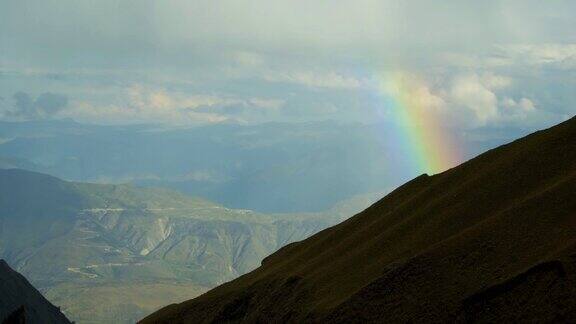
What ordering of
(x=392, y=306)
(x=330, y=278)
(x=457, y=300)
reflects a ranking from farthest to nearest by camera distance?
(x=330, y=278) < (x=392, y=306) < (x=457, y=300)

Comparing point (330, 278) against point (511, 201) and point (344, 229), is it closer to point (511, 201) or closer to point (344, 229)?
point (511, 201)

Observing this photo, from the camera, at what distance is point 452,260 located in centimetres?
9394

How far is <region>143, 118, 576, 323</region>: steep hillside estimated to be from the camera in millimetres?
79688

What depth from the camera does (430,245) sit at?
349 ft

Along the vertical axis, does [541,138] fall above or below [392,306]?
above

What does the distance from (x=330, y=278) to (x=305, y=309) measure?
11541mm

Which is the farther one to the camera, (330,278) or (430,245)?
(330,278)

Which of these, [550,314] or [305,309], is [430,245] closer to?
[305,309]

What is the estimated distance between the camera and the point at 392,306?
90.8 meters

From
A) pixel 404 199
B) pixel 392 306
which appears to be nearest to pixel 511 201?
pixel 392 306

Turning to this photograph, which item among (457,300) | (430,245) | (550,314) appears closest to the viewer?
(550,314)

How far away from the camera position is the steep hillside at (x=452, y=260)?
79.7m

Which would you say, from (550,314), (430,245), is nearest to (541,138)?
(430,245)

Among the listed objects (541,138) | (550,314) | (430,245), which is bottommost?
(550,314)
